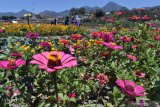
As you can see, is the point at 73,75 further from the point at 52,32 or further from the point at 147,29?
the point at 52,32

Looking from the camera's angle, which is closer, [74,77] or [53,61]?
[53,61]

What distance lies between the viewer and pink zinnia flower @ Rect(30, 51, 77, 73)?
169 cm

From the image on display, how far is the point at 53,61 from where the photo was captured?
1720mm

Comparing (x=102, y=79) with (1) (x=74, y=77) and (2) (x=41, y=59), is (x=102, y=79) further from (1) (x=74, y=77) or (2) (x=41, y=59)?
(1) (x=74, y=77)

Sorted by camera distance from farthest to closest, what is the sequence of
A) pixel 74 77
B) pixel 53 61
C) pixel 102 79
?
1. pixel 74 77
2. pixel 102 79
3. pixel 53 61

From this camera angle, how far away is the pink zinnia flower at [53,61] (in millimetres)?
1693

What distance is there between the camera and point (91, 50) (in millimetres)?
5789

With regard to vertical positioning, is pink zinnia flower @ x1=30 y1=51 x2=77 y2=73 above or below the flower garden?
above

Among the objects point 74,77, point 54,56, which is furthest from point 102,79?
point 74,77

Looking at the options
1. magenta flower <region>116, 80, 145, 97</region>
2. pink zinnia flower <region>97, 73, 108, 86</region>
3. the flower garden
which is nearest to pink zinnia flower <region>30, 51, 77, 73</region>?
the flower garden

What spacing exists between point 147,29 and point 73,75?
11.7 feet

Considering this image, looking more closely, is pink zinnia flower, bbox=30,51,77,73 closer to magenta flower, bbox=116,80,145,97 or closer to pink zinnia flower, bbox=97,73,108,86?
magenta flower, bbox=116,80,145,97

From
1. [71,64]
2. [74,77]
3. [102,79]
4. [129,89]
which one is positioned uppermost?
[71,64]

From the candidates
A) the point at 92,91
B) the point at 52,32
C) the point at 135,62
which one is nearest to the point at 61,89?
the point at 92,91
